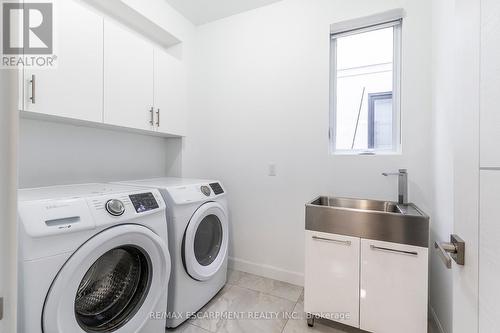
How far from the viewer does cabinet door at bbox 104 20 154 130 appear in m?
1.62

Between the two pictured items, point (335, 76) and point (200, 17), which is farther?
point (200, 17)

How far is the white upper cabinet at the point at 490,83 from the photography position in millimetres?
471

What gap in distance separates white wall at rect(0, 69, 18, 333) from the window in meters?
2.02

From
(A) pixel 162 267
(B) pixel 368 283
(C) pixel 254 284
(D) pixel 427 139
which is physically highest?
(D) pixel 427 139

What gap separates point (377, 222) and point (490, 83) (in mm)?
1054

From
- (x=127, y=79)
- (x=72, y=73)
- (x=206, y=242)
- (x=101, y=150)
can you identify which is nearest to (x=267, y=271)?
(x=206, y=242)

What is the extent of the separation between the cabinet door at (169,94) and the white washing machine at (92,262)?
0.94 m

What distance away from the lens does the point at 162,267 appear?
4.35 feet

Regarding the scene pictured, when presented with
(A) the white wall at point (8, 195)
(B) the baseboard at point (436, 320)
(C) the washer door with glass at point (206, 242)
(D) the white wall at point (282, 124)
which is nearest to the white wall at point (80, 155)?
(D) the white wall at point (282, 124)

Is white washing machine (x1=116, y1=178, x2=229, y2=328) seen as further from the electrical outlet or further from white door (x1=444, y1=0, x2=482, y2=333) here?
white door (x1=444, y1=0, x2=482, y2=333)

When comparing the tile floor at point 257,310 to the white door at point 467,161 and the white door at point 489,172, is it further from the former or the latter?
the white door at point 489,172

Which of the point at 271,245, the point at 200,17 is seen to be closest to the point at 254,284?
the point at 271,245

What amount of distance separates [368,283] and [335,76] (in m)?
1.69

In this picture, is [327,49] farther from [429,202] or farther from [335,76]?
[429,202]
